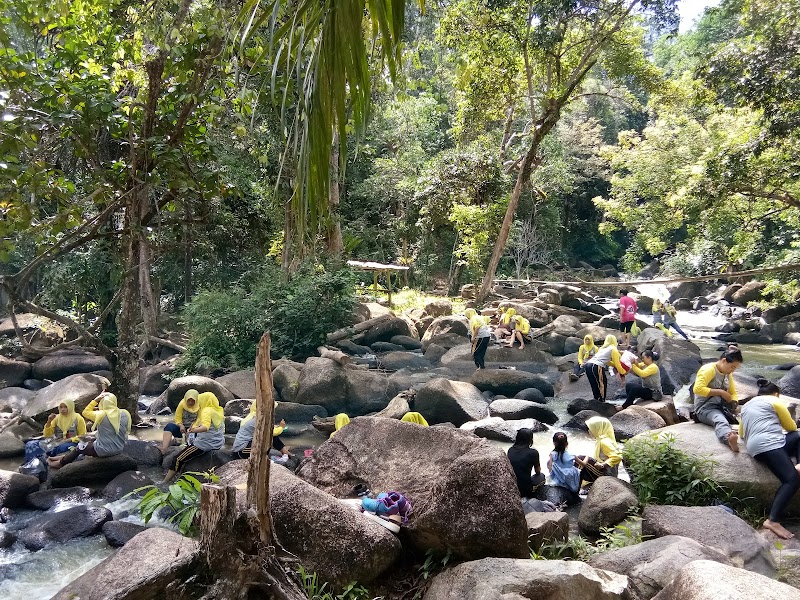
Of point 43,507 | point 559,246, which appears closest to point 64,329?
point 43,507

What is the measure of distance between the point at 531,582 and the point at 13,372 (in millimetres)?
14789

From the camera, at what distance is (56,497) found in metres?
7.59

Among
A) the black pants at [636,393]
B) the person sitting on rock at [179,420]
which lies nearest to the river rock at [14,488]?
the person sitting on rock at [179,420]

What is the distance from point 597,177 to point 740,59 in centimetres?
2253

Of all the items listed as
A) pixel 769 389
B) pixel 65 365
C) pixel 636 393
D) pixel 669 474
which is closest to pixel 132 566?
pixel 669 474

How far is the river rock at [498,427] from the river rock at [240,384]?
15.4 ft

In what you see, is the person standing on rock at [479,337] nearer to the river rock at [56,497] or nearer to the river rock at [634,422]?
the river rock at [634,422]

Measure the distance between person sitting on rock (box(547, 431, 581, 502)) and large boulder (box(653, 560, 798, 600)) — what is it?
348 centimetres

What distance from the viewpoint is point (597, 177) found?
33500 mm

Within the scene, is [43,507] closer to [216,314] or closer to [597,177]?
[216,314]

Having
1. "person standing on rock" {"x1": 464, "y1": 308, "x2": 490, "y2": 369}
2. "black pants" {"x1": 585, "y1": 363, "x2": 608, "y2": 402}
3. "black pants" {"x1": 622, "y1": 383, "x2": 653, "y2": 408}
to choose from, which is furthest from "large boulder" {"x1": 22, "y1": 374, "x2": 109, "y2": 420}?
"black pants" {"x1": 622, "y1": 383, "x2": 653, "y2": 408}

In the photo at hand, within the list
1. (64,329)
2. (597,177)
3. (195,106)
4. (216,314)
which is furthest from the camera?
(597,177)

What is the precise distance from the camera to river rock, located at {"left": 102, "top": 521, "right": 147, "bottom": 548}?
21.1 ft

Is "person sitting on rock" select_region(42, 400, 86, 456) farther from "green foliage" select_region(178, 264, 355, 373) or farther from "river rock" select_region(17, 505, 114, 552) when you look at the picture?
"green foliage" select_region(178, 264, 355, 373)
